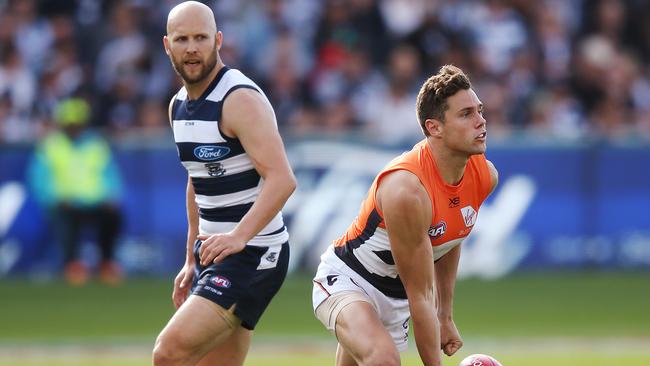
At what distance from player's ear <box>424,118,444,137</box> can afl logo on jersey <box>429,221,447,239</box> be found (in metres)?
0.53

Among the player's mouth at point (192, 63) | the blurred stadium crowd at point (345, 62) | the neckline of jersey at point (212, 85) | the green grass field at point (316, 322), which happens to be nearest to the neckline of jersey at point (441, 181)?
the neckline of jersey at point (212, 85)

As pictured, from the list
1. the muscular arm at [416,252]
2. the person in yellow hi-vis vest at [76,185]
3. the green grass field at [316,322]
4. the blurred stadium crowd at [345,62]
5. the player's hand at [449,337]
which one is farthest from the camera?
the blurred stadium crowd at [345,62]

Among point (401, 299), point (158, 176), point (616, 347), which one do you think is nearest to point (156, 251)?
point (158, 176)

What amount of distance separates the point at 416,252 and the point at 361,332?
631 mm

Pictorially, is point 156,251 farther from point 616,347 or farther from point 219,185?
point 219,185

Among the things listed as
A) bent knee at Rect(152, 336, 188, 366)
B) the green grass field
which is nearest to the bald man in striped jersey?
bent knee at Rect(152, 336, 188, 366)

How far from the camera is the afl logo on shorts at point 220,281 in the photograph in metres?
7.86

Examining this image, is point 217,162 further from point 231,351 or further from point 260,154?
point 231,351

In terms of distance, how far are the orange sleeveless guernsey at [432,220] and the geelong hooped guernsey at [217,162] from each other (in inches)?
20.3

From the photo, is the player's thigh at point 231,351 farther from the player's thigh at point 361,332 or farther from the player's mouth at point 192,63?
the player's mouth at point 192,63

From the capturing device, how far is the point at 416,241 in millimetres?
7496

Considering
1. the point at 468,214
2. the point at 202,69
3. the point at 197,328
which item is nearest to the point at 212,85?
the point at 202,69

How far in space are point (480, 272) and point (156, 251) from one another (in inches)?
181

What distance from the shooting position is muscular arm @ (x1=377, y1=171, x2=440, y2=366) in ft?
24.6
